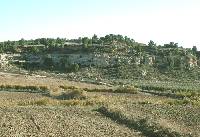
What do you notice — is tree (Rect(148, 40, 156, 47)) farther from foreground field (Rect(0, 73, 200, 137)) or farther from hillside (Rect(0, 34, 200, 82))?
foreground field (Rect(0, 73, 200, 137))

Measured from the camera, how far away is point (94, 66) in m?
103

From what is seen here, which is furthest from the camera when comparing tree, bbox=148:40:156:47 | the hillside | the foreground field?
tree, bbox=148:40:156:47

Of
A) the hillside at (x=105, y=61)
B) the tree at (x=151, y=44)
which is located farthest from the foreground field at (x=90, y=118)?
the tree at (x=151, y=44)

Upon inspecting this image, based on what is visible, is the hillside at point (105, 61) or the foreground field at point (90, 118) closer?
the foreground field at point (90, 118)

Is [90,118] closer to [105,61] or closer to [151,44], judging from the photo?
[105,61]

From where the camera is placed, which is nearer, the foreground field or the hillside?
the foreground field

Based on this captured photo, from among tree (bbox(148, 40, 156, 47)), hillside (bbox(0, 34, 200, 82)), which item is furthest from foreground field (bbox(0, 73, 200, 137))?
tree (bbox(148, 40, 156, 47))

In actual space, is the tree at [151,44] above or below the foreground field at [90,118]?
above

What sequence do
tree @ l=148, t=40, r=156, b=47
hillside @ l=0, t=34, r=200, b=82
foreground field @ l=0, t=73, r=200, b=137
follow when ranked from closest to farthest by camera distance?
foreground field @ l=0, t=73, r=200, b=137, hillside @ l=0, t=34, r=200, b=82, tree @ l=148, t=40, r=156, b=47

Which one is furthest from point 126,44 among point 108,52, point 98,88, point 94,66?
point 98,88

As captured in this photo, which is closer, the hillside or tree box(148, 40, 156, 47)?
the hillside

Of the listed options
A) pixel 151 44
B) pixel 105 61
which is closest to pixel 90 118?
pixel 105 61

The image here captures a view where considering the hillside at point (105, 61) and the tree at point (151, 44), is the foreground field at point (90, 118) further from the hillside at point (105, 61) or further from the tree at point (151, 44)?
the tree at point (151, 44)

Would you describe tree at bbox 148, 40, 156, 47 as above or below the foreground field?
above
